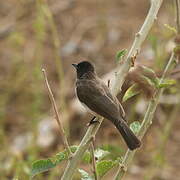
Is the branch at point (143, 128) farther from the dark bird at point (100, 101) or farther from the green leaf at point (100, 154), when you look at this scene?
the dark bird at point (100, 101)

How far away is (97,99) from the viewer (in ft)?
9.52

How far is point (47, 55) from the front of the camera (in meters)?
7.27

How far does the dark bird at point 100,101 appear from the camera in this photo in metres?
2.63

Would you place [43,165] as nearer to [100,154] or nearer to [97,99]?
[100,154]

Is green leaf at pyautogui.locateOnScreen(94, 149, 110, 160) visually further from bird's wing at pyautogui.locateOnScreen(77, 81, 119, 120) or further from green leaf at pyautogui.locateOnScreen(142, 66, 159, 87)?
bird's wing at pyautogui.locateOnScreen(77, 81, 119, 120)

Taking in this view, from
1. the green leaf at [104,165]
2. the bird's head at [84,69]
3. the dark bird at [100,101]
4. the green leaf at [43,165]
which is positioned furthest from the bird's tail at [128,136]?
the bird's head at [84,69]

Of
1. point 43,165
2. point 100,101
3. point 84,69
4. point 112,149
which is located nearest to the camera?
point 43,165

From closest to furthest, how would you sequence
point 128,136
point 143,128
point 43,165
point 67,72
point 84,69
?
1. point 43,165
2. point 143,128
3. point 128,136
4. point 84,69
5. point 67,72

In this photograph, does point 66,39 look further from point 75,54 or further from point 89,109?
point 89,109

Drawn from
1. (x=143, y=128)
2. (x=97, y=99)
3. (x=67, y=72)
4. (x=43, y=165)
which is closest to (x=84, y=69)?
(x=97, y=99)

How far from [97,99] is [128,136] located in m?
0.54

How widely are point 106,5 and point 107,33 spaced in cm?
65

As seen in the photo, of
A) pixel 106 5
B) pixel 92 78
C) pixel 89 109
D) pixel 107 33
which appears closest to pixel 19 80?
pixel 107 33

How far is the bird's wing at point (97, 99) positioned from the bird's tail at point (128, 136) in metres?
0.05
